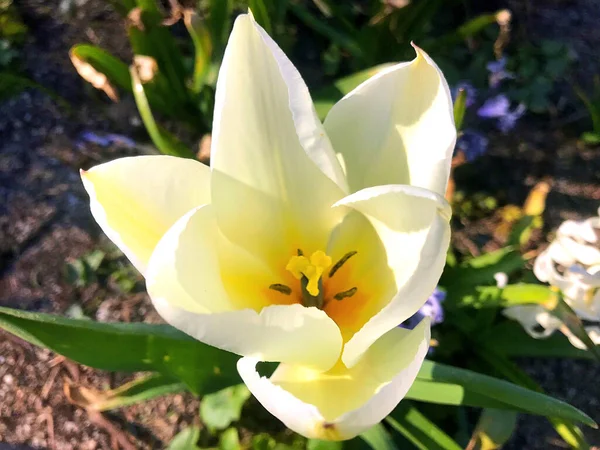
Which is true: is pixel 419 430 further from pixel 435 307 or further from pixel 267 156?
pixel 267 156

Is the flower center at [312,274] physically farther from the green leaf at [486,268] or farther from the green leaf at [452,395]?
the green leaf at [486,268]

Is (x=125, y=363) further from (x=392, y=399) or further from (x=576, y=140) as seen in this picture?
(x=576, y=140)

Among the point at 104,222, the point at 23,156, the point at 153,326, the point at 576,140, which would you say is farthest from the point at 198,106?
the point at 576,140

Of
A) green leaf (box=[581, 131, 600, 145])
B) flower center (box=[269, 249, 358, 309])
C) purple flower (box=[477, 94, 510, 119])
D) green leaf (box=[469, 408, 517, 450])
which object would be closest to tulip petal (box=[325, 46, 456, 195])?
flower center (box=[269, 249, 358, 309])

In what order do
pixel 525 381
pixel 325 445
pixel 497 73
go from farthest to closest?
pixel 497 73 < pixel 525 381 < pixel 325 445

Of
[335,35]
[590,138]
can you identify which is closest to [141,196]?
[335,35]

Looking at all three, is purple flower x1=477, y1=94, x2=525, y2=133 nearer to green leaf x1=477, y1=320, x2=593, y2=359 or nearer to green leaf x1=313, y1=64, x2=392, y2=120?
green leaf x1=313, y1=64, x2=392, y2=120

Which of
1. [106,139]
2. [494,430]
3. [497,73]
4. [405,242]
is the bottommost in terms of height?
[494,430]
